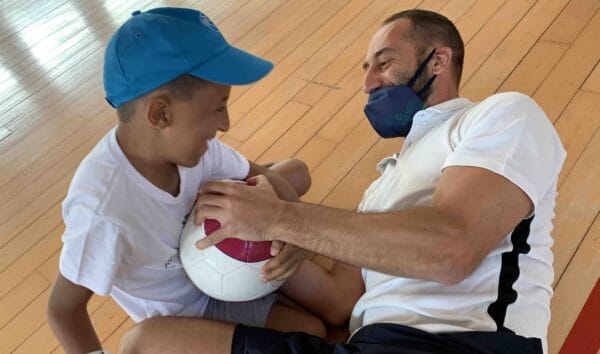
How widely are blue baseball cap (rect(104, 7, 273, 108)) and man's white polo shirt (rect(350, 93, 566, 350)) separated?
55 centimetres

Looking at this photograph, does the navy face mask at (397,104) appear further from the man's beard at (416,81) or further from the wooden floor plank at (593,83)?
the wooden floor plank at (593,83)

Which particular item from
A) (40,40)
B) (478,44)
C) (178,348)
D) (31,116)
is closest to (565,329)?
(178,348)

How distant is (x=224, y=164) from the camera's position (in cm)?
163

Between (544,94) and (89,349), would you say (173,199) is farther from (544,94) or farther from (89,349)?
(544,94)

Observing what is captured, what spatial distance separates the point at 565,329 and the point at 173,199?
126 centimetres

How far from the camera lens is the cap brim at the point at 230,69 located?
4.03 feet

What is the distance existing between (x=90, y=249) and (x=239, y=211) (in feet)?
1.15

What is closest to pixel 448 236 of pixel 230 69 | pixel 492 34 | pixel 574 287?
pixel 230 69

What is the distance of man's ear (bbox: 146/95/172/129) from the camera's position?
124 cm

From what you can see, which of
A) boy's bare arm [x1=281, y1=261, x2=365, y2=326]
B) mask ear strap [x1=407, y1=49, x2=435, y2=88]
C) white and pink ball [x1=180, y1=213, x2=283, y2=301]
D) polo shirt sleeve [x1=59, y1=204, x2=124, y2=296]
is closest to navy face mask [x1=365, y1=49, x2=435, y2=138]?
mask ear strap [x1=407, y1=49, x2=435, y2=88]

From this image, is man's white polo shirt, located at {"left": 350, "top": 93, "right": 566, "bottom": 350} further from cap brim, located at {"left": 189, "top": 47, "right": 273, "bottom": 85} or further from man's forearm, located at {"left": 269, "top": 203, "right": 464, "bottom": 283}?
cap brim, located at {"left": 189, "top": 47, "right": 273, "bottom": 85}

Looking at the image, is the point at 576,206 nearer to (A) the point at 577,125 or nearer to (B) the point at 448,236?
(A) the point at 577,125

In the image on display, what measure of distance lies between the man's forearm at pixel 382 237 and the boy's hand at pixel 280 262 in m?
0.12

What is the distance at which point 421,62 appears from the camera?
1685 mm
